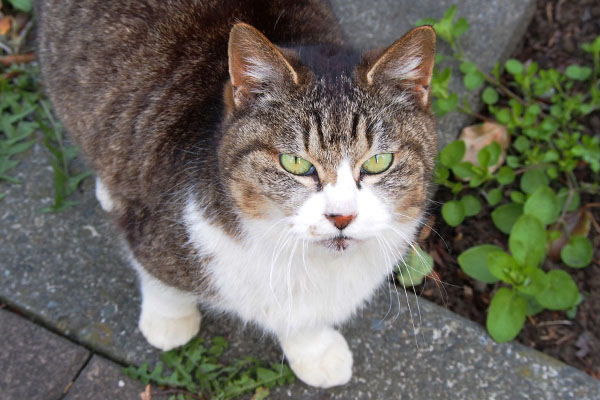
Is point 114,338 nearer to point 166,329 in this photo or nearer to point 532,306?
point 166,329

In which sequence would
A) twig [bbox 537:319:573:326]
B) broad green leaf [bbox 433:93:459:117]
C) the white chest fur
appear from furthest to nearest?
broad green leaf [bbox 433:93:459:117] < twig [bbox 537:319:573:326] < the white chest fur

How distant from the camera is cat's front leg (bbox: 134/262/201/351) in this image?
80.6 inches

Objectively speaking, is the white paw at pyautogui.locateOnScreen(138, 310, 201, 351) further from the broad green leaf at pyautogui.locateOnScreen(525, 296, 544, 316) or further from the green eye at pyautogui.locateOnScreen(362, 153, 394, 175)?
the broad green leaf at pyautogui.locateOnScreen(525, 296, 544, 316)

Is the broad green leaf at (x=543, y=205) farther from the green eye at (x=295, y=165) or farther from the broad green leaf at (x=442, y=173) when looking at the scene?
the green eye at (x=295, y=165)

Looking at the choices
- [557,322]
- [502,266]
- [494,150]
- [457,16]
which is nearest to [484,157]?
[494,150]

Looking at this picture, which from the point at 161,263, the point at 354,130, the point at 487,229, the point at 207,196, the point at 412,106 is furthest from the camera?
the point at 487,229

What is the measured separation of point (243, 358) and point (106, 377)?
0.45 metres

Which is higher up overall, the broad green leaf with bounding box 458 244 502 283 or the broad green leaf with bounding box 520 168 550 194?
the broad green leaf with bounding box 520 168 550 194

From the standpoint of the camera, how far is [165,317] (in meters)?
2.08

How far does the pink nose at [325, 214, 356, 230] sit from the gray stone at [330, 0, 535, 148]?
1529mm

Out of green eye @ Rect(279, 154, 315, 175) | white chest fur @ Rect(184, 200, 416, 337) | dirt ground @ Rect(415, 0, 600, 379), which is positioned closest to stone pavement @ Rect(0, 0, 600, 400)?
dirt ground @ Rect(415, 0, 600, 379)

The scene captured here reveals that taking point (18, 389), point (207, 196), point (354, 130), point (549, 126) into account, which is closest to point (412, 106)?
point (354, 130)

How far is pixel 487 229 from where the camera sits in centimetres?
250

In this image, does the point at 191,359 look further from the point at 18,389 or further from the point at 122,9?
the point at 122,9
